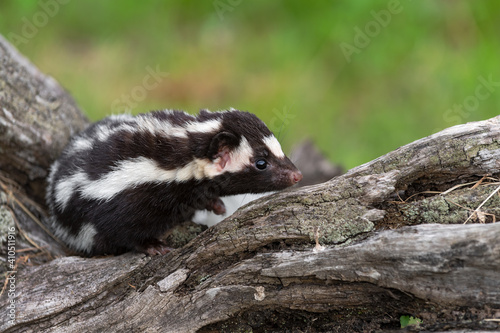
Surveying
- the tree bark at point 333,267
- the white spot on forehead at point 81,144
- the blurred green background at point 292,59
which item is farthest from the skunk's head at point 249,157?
the blurred green background at point 292,59

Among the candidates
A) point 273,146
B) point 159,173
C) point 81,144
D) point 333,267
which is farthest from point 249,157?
point 81,144

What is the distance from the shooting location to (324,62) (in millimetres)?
9000

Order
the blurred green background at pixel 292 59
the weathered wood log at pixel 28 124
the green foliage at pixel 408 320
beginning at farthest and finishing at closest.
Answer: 1. the blurred green background at pixel 292 59
2. the weathered wood log at pixel 28 124
3. the green foliage at pixel 408 320

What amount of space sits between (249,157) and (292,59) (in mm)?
4945

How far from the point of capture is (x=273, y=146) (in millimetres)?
4562

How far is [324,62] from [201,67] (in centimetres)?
213

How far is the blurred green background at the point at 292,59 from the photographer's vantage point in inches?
333

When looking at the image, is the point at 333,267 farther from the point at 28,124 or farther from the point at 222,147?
the point at 28,124

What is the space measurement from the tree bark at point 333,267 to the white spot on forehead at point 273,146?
2.18ft

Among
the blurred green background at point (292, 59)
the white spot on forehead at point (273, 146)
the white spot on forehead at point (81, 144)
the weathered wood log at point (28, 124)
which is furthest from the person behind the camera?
the blurred green background at point (292, 59)

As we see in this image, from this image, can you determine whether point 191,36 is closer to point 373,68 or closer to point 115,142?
point 373,68

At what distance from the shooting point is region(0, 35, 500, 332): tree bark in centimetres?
320

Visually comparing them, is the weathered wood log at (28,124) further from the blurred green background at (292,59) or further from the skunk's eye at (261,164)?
the blurred green background at (292,59)

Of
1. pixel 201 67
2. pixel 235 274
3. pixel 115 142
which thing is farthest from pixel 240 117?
pixel 201 67
